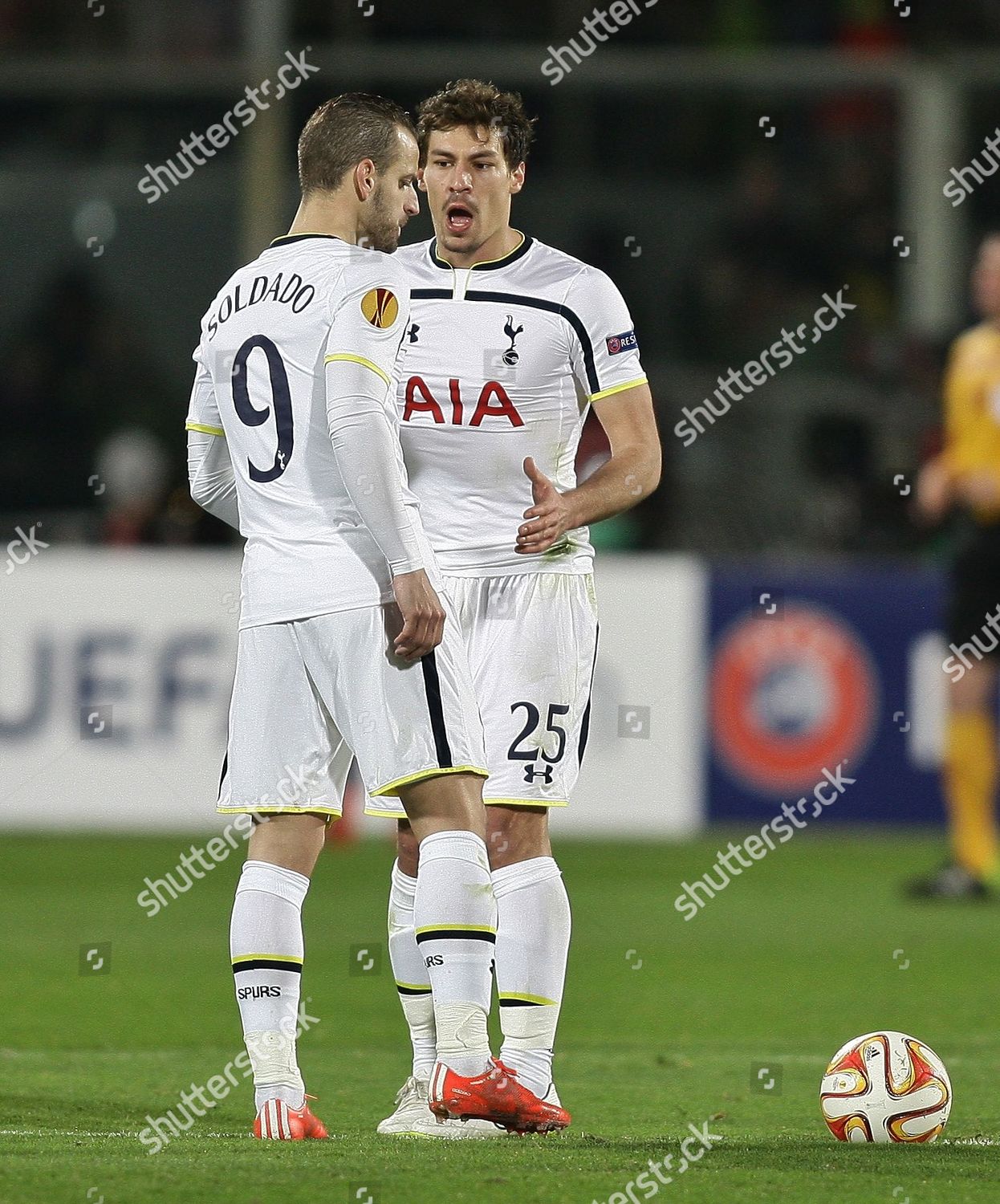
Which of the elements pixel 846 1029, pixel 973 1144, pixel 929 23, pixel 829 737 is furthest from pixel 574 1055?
pixel 929 23

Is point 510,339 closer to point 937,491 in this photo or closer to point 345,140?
point 345,140

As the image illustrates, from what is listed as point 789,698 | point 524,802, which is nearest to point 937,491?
point 789,698

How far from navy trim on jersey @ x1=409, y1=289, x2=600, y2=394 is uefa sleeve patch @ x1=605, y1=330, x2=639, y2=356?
47 mm

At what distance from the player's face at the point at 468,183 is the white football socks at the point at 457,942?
1.44 metres

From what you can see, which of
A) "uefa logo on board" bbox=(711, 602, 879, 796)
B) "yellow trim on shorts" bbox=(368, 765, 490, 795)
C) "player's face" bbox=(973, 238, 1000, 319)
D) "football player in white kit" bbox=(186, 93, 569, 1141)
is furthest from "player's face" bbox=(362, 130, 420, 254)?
"uefa logo on board" bbox=(711, 602, 879, 796)

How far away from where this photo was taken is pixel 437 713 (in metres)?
3.94

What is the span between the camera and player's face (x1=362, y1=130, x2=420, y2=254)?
4.09 meters

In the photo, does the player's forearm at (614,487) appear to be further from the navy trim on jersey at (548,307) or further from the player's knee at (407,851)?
the player's knee at (407,851)

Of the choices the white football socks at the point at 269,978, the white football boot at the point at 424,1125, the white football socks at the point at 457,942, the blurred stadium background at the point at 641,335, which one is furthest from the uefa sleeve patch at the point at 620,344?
the blurred stadium background at the point at 641,335

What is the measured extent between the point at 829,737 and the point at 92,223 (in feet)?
26.9

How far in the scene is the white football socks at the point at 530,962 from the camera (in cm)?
438

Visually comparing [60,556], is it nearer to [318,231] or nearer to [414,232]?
[414,232]

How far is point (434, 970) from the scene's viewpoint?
398cm

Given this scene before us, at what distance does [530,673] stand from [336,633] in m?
0.72
